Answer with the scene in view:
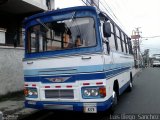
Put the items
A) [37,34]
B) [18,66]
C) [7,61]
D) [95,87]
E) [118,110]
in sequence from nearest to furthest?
[95,87] < [37,34] < [118,110] < [7,61] < [18,66]

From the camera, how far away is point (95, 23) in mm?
7086

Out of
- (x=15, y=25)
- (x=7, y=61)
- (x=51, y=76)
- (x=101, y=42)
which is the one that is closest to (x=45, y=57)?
(x=51, y=76)

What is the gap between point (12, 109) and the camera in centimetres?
923

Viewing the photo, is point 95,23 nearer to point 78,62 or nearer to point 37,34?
point 78,62

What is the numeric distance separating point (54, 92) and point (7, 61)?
602 centimetres

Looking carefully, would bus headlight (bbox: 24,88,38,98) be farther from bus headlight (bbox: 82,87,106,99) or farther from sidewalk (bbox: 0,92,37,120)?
bus headlight (bbox: 82,87,106,99)

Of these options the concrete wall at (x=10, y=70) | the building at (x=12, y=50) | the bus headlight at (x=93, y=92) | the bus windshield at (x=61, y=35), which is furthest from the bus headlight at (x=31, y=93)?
the concrete wall at (x=10, y=70)

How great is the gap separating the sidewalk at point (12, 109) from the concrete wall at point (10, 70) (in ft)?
1.93

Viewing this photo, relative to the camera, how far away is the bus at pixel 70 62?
684 cm

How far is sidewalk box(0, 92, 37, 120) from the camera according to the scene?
8172mm

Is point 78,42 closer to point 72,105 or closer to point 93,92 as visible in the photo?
point 93,92

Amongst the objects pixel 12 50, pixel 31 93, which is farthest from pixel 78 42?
pixel 12 50

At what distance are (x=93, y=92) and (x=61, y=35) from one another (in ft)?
6.07

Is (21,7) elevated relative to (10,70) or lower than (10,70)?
elevated
